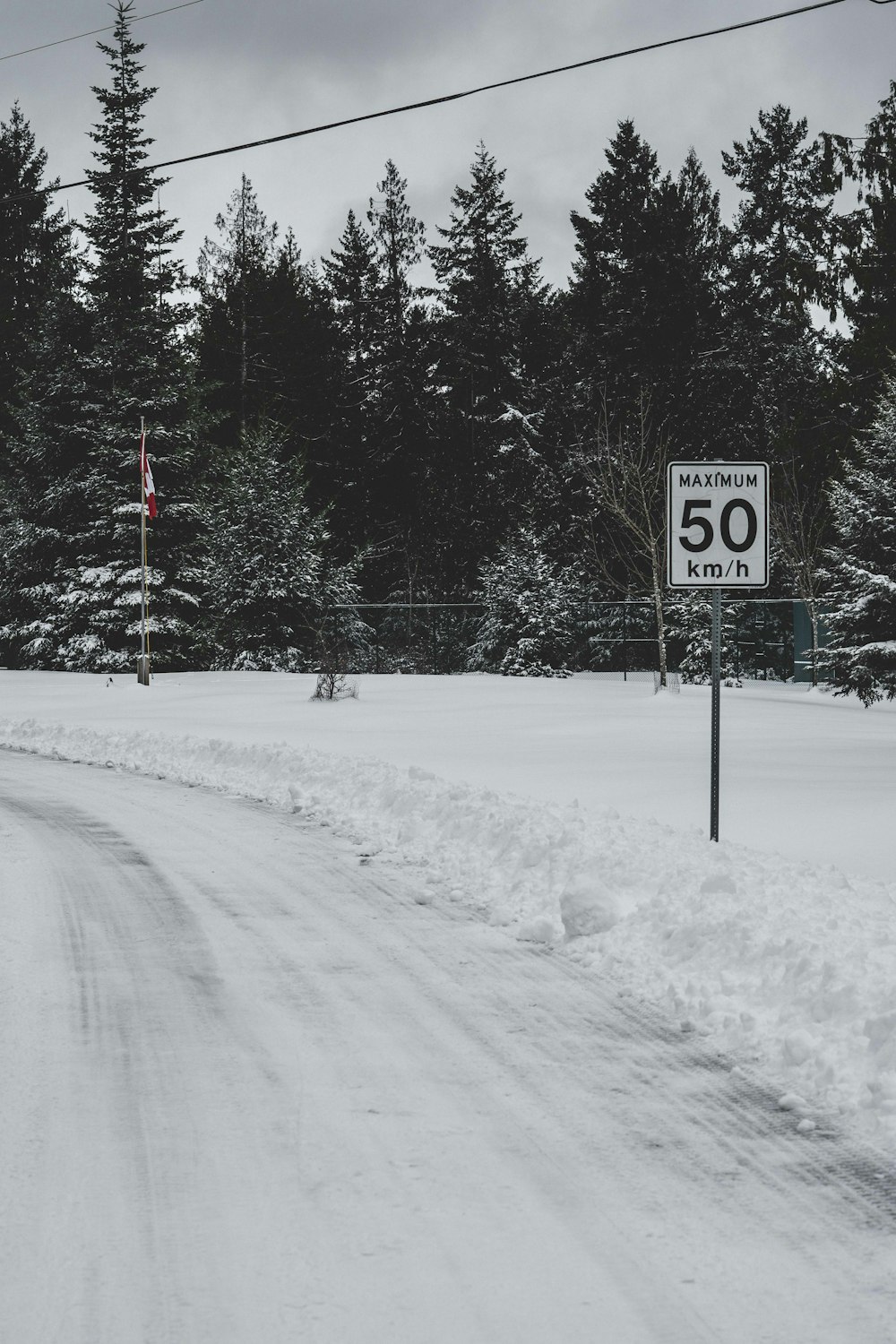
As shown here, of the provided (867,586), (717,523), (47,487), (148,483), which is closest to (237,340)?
(47,487)

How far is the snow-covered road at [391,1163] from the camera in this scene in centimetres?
325

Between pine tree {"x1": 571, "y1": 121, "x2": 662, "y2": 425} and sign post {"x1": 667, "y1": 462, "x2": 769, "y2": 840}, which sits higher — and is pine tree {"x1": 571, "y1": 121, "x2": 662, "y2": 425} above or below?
above

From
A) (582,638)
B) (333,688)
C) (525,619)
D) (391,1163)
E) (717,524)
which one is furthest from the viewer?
(582,638)

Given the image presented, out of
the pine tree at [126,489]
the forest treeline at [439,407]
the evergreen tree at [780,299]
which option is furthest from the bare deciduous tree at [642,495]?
the pine tree at [126,489]

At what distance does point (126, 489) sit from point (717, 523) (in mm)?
31269

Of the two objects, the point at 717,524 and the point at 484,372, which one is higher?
the point at 484,372

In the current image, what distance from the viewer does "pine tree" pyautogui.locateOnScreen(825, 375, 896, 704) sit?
25.0 meters

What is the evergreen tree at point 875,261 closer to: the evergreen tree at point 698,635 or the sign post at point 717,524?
the evergreen tree at point 698,635

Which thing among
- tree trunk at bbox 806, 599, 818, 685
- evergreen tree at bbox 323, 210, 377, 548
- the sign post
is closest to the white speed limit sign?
the sign post

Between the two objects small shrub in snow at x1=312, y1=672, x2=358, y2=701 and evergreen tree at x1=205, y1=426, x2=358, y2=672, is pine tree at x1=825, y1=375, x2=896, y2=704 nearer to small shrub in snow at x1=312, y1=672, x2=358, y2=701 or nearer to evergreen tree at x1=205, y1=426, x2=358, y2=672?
small shrub in snow at x1=312, y1=672, x2=358, y2=701

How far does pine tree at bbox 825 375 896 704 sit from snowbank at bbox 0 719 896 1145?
14.9m

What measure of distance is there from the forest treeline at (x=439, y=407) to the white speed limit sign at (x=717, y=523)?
1640 centimetres

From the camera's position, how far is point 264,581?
37.1 m

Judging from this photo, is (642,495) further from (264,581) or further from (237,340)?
(237,340)
